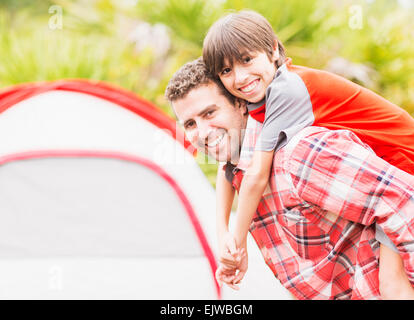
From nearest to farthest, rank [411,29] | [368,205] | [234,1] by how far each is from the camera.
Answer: [368,205] → [234,1] → [411,29]

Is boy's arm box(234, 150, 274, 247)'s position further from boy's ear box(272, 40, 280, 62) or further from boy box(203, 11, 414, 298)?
boy's ear box(272, 40, 280, 62)

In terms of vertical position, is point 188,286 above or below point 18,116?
below

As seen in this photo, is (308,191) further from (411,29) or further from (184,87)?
(411,29)

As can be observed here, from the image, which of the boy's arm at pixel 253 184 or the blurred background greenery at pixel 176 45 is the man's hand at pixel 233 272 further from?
the blurred background greenery at pixel 176 45

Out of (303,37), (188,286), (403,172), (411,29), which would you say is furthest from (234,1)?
(403,172)

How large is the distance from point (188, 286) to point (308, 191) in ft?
2.76

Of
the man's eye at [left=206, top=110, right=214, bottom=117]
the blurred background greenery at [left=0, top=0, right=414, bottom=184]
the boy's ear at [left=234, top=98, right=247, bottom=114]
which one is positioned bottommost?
the man's eye at [left=206, top=110, right=214, bottom=117]

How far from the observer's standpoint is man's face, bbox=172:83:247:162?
841 millimetres

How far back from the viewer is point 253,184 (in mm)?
760

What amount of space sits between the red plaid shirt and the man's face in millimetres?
40

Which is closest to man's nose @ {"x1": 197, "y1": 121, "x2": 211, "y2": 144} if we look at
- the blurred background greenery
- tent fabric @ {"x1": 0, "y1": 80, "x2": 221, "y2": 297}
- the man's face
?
the man's face

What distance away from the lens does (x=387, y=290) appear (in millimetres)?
684

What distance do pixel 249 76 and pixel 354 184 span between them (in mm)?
286

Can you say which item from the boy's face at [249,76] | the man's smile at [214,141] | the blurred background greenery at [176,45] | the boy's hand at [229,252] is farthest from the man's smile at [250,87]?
the blurred background greenery at [176,45]
